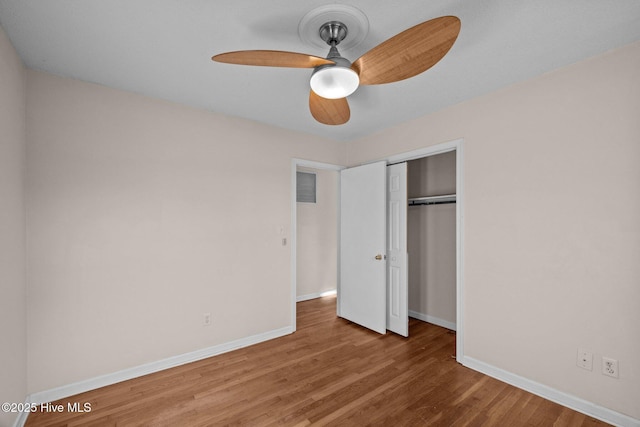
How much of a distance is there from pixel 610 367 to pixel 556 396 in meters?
0.42

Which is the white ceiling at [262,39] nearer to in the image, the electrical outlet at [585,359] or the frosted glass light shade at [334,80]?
the frosted glass light shade at [334,80]

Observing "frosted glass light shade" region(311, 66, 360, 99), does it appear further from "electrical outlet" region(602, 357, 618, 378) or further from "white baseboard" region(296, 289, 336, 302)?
"white baseboard" region(296, 289, 336, 302)

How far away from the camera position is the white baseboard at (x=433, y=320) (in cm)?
355

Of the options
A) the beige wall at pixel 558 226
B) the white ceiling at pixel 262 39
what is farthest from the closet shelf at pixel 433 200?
the white ceiling at pixel 262 39

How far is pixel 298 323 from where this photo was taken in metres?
3.76

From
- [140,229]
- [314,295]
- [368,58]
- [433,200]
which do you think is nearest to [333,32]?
[368,58]

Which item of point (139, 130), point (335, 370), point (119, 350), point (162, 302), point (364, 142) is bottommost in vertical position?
point (335, 370)

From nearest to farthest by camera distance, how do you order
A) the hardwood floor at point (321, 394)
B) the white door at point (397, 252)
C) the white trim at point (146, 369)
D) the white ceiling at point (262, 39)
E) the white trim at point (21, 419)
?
the white ceiling at point (262, 39) → the white trim at point (21, 419) → the hardwood floor at point (321, 394) → the white trim at point (146, 369) → the white door at point (397, 252)

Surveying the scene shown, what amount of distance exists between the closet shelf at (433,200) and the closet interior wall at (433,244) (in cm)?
5

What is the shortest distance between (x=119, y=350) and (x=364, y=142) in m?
3.37

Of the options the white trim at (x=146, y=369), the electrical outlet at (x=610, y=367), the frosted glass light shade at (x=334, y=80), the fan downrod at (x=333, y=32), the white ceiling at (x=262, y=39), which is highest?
the white ceiling at (x=262, y=39)

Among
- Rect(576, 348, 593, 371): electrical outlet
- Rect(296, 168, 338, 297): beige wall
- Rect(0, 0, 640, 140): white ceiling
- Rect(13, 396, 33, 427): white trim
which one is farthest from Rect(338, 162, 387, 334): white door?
Rect(13, 396, 33, 427): white trim

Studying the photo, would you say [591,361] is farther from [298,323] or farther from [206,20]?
[206,20]

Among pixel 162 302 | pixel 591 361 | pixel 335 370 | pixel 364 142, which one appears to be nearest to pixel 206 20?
pixel 162 302
